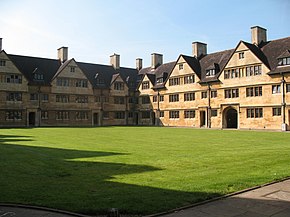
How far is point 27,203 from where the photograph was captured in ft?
22.4

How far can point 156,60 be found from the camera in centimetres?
5969

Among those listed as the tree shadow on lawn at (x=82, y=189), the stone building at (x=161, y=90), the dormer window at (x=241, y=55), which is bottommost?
the tree shadow on lawn at (x=82, y=189)

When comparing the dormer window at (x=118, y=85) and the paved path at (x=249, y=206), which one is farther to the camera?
the dormer window at (x=118, y=85)

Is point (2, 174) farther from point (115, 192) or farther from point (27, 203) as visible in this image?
point (115, 192)

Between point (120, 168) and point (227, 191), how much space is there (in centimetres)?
434

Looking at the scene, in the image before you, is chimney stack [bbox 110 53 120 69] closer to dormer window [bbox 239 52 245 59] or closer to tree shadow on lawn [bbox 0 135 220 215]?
dormer window [bbox 239 52 245 59]

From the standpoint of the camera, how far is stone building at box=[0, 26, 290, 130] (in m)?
39.2

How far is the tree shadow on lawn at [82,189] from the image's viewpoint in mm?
6719

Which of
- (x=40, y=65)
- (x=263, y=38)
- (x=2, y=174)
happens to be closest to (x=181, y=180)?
(x=2, y=174)

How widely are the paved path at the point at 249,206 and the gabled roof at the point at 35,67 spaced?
45.3 meters

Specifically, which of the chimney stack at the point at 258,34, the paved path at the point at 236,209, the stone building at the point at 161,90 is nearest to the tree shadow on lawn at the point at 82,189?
the paved path at the point at 236,209

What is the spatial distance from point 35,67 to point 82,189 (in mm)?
45774

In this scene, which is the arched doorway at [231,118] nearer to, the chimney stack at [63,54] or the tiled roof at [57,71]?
the tiled roof at [57,71]

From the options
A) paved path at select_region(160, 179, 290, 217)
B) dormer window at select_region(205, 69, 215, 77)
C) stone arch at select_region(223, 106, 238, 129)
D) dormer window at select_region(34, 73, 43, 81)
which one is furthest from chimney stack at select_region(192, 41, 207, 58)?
paved path at select_region(160, 179, 290, 217)
